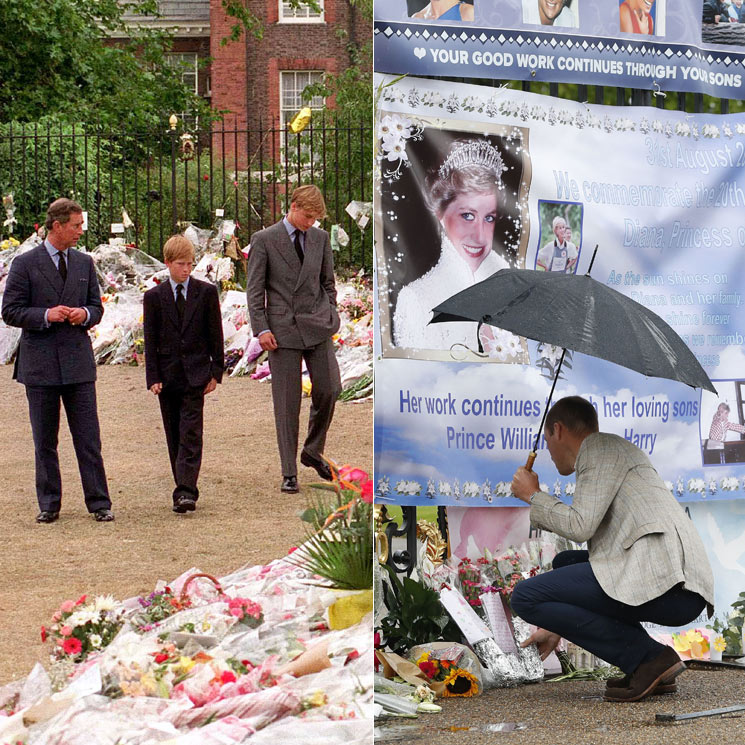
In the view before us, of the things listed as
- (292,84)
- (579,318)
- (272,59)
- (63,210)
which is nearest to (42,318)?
(63,210)

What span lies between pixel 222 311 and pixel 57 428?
23.4ft

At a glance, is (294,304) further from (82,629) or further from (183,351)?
(82,629)

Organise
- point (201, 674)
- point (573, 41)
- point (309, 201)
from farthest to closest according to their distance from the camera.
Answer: point (309, 201)
point (573, 41)
point (201, 674)

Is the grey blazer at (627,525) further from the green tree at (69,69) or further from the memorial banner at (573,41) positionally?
the green tree at (69,69)

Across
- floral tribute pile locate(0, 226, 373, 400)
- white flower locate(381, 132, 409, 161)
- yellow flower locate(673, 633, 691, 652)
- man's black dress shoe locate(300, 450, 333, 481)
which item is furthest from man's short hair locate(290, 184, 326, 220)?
floral tribute pile locate(0, 226, 373, 400)

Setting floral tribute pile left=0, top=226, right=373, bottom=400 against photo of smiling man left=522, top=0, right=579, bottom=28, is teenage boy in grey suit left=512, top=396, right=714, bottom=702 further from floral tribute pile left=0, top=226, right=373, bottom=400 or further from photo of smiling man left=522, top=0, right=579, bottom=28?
floral tribute pile left=0, top=226, right=373, bottom=400

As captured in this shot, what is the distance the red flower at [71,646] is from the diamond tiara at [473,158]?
216 cm

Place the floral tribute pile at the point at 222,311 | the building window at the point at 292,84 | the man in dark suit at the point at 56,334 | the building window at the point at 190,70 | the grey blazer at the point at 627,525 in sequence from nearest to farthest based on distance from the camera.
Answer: the grey blazer at the point at 627,525 < the man in dark suit at the point at 56,334 < the floral tribute pile at the point at 222,311 < the building window at the point at 292,84 < the building window at the point at 190,70

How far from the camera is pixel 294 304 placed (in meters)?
7.76

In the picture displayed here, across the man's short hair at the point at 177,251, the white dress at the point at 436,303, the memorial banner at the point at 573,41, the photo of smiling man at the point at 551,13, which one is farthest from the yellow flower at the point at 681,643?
the man's short hair at the point at 177,251

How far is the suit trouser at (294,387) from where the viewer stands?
305 inches

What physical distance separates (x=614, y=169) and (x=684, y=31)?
2.02 ft

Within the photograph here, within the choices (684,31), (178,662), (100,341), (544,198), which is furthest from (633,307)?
(100,341)

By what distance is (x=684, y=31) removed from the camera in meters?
5.10
